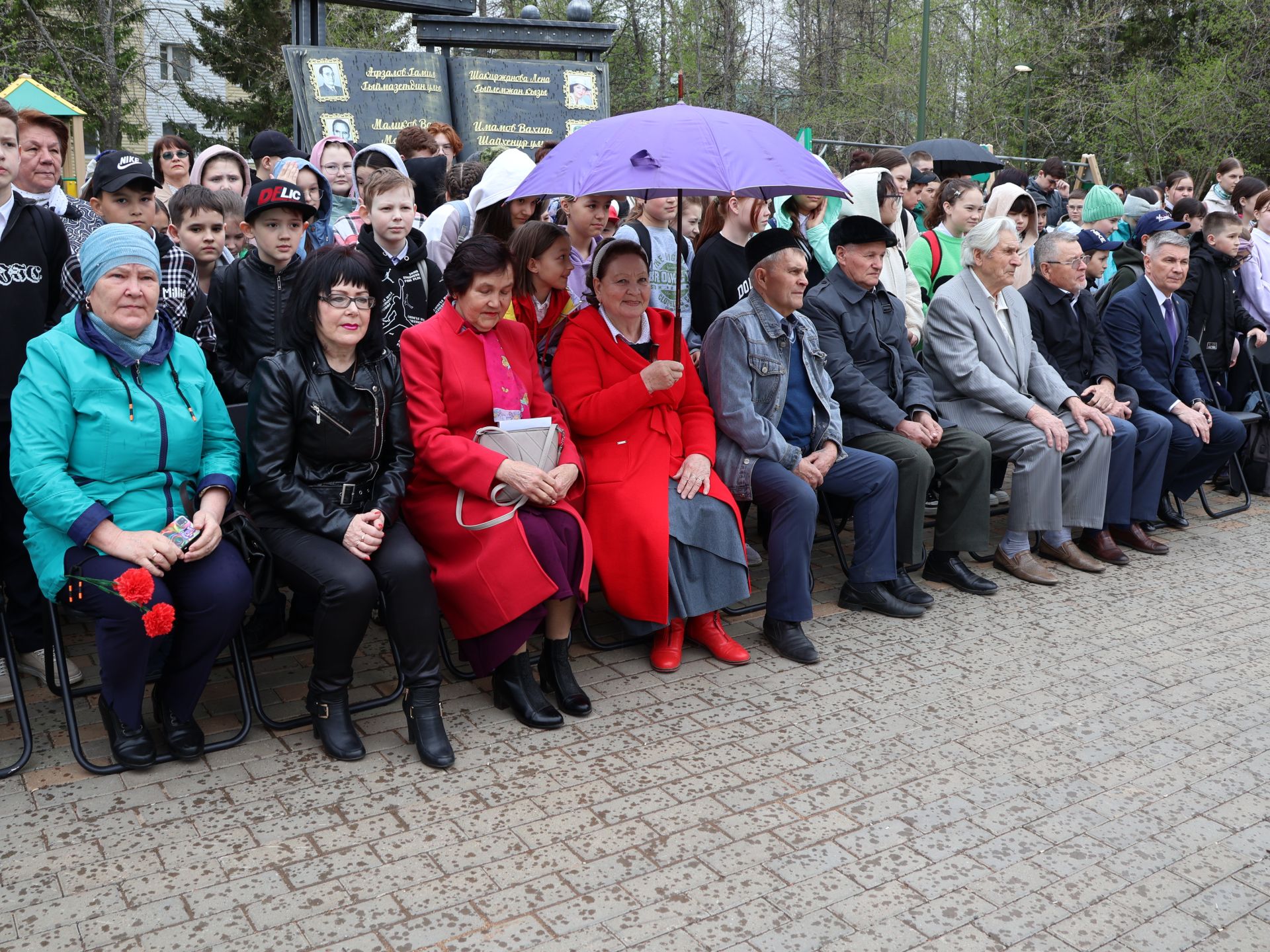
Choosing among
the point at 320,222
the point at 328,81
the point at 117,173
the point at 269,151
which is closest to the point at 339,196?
the point at 269,151

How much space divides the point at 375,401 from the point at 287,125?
86.1ft

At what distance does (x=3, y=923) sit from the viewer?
9.34ft

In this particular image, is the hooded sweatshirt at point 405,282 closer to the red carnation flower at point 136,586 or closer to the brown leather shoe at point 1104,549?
the red carnation flower at point 136,586

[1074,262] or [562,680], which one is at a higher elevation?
[1074,262]

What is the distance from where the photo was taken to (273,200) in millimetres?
4656

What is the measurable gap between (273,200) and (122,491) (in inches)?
61.4

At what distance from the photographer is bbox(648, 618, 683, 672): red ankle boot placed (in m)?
4.64

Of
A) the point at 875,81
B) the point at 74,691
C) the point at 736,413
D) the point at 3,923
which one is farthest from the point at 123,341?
the point at 875,81

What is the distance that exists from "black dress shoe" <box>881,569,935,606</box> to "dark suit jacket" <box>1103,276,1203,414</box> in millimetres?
2395

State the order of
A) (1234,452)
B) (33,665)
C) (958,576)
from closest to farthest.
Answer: (33,665)
(958,576)
(1234,452)

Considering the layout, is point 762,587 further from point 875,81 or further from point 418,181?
point 875,81

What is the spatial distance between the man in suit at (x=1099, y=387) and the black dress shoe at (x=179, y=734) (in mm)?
4900

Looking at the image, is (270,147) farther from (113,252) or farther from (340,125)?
(113,252)

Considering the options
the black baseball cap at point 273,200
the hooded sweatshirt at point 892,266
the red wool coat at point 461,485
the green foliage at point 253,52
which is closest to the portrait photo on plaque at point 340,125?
the hooded sweatshirt at point 892,266
